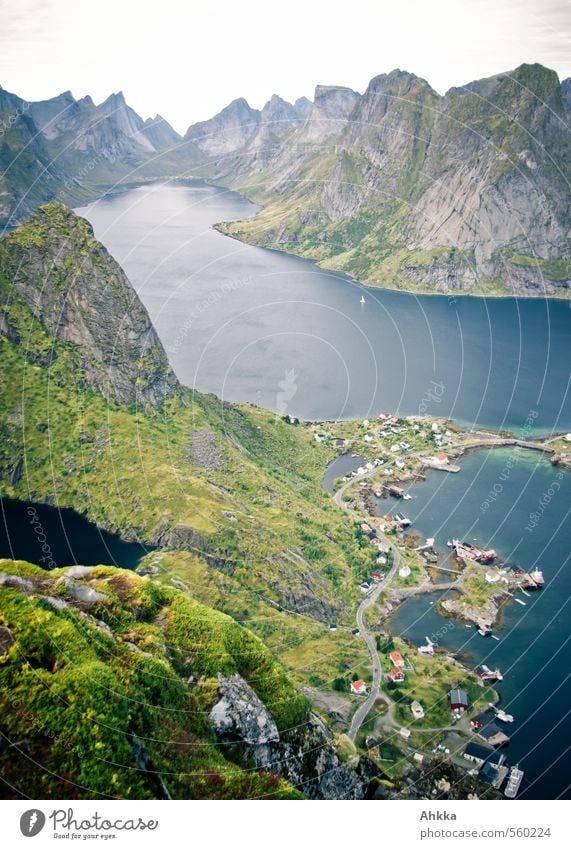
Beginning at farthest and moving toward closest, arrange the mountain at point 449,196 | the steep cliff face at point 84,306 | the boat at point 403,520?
the mountain at point 449,196, the boat at point 403,520, the steep cliff face at point 84,306

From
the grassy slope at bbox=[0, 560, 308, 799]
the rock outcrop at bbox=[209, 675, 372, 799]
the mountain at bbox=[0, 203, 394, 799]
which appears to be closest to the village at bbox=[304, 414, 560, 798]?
the mountain at bbox=[0, 203, 394, 799]

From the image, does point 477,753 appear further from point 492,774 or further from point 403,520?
point 403,520

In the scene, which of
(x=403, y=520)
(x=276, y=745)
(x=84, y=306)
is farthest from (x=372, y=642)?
(x=84, y=306)

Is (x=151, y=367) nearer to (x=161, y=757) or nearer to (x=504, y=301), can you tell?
(x=161, y=757)

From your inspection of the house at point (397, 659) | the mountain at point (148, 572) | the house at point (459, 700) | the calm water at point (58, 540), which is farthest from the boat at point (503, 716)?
the calm water at point (58, 540)

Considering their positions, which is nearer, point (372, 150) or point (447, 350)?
point (447, 350)

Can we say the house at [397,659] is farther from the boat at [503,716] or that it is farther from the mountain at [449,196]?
the mountain at [449,196]
